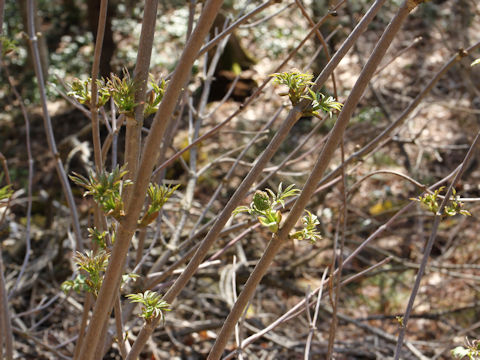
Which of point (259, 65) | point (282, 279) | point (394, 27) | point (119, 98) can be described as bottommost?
point (282, 279)

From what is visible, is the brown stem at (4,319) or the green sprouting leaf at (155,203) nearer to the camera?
the green sprouting leaf at (155,203)

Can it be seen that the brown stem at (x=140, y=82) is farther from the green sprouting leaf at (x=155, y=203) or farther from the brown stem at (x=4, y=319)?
the brown stem at (x=4, y=319)

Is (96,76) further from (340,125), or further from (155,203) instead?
(340,125)

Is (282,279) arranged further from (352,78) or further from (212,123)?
(352,78)

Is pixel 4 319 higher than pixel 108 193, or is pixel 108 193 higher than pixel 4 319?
pixel 108 193

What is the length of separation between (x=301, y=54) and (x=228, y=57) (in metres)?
0.95

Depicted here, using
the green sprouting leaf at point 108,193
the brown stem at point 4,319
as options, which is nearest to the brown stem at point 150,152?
the green sprouting leaf at point 108,193

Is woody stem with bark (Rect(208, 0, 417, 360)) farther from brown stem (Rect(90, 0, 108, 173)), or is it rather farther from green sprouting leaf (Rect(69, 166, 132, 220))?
brown stem (Rect(90, 0, 108, 173))

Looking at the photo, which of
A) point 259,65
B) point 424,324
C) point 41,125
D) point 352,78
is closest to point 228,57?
point 259,65

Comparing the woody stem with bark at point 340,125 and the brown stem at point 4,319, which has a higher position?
the woody stem with bark at point 340,125

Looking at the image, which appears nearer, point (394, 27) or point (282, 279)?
point (394, 27)

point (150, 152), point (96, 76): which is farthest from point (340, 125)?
point (96, 76)

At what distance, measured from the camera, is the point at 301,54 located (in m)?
6.39

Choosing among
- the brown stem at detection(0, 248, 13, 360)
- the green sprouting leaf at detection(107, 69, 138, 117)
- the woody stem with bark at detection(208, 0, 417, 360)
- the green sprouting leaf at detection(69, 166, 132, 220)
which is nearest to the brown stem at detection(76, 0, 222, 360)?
the green sprouting leaf at detection(69, 166, 132, 220)
